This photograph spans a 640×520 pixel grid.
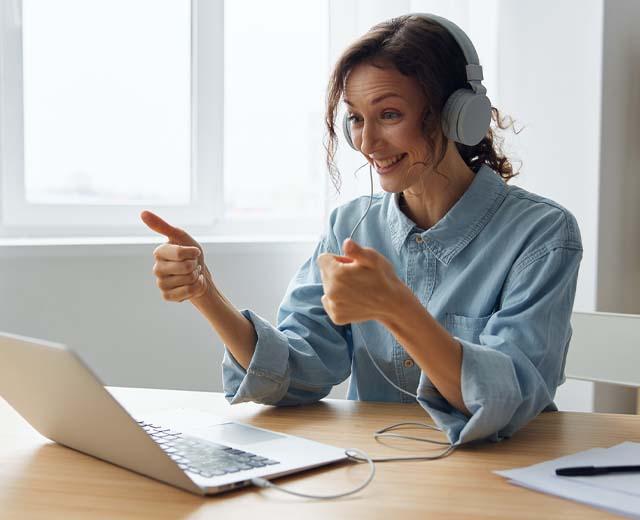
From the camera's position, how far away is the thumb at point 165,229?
1145 millimetres

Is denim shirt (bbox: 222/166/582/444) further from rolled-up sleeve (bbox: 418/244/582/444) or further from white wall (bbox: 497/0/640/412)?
white wall (bbox: 497/0/640/412)

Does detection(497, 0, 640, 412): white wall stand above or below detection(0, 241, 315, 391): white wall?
above

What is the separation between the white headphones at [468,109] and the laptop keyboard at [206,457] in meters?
→ 0.59

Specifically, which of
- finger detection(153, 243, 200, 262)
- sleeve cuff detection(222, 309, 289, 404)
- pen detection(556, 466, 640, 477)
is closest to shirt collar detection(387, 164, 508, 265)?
sleeve cuff detection(222, 309, 289, 404)

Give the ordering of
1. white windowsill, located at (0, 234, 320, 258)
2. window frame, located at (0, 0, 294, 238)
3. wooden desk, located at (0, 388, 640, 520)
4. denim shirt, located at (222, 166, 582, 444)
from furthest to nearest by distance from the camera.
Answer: window frame, located at (0, 0, 294, 238), white windowsill, located at (0, 234, 320, 258), denim shirt, located at (222, 166, 582, 444), wooden desk, located at (0, 388, 640, 520)

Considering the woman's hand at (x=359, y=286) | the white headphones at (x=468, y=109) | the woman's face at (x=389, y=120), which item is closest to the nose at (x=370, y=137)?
the woman's face at (x=389, y=120)

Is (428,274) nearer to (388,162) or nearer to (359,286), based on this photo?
(388,162)

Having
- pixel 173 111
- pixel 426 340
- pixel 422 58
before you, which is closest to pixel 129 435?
pixel 426 340

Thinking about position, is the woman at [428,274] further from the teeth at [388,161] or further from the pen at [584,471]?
the pen at [584,471]

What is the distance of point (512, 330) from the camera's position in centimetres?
110

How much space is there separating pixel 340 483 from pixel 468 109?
62 cm

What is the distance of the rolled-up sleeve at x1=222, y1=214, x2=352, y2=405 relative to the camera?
1.21 meters

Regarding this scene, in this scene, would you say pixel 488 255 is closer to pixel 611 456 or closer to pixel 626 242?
pixel 611 456

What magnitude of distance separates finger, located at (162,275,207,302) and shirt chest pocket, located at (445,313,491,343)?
0.38 metres
